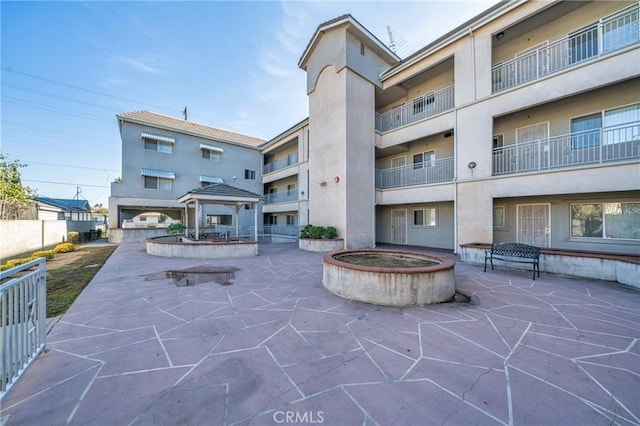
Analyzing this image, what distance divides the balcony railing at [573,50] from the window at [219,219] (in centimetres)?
2437

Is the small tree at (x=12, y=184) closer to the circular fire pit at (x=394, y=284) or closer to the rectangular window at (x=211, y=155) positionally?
the rectangular window at (x=211, y=155)

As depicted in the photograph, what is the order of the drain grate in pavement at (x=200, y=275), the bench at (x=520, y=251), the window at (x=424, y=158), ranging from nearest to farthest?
the drain grate in pavement at (x=200, y=275) → the bench at (x=520, y=251) → the window at (x=424, y=158)

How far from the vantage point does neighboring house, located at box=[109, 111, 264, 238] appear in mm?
20609

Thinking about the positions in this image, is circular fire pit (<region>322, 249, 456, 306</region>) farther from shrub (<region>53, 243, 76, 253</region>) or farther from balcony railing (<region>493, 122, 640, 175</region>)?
shrub (<region>53, 243, 76, 253</region>)

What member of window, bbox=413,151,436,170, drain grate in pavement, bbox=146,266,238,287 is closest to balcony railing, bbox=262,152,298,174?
window, bbox=413,151,436,170

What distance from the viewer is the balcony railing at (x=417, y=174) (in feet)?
40.5

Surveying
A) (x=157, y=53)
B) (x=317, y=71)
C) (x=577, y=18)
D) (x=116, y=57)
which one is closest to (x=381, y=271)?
(x=577, y=18)

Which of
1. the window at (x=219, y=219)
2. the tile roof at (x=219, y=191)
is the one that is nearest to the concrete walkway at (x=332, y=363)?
the tile roof at (x=219, y=191)

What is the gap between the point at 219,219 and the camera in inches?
1007

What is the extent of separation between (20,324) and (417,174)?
574 inches

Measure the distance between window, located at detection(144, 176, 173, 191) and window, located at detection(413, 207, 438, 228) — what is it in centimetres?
2205

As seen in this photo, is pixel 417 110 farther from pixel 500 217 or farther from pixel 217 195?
pixel 217 195

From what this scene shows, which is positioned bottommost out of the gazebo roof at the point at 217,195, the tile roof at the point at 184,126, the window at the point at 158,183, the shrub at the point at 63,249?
the shrub at the point at 63,249

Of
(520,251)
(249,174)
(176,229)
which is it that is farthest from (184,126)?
(520,251)
